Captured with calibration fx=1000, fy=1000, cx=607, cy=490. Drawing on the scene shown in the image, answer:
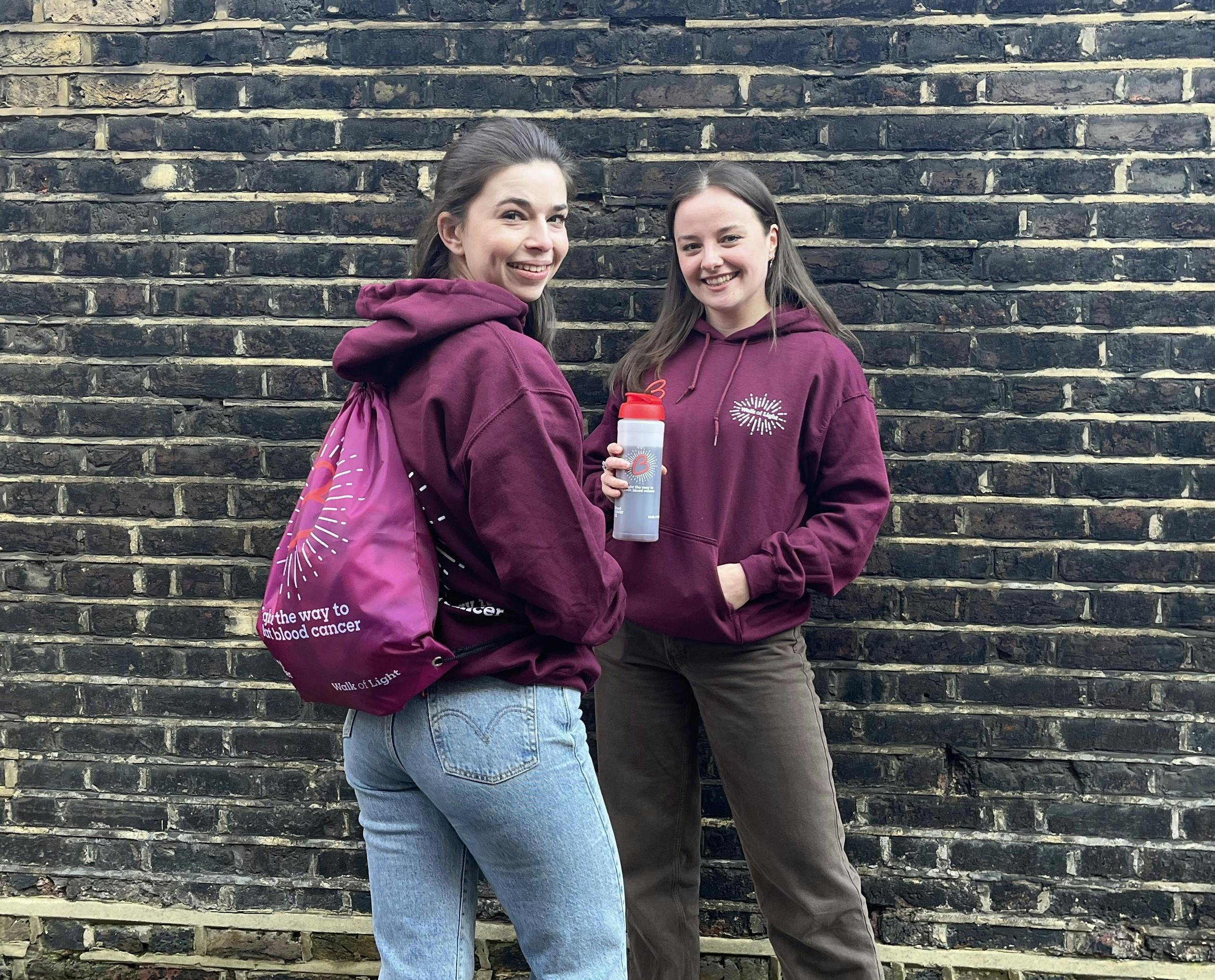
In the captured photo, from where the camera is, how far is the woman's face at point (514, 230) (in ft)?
6.13

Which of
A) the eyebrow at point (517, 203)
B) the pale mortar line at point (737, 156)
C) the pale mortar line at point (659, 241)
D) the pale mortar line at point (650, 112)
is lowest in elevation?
the eyebrow at point (517, 203)

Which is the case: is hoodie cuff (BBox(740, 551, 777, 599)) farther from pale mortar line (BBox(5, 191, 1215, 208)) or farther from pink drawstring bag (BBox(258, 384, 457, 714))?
pale mortar line (BBox(5, 191, 1215, 208))

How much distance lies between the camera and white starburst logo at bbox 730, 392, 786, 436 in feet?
7.80

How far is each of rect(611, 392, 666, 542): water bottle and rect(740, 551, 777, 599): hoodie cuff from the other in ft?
0.86

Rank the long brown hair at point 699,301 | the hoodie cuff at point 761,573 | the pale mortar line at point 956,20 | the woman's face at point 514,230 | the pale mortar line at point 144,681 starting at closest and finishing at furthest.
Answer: the woman's face at point 514,230 < the hoodie cuff at point 761,573 < the long brown hair at point 699,301 < the pale mortar line at point 956,20 < the pale mortar line at point 144,681

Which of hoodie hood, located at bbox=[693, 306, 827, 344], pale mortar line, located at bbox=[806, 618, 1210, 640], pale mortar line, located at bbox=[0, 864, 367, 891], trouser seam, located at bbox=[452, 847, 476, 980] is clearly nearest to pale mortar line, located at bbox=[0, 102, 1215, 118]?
hoodie hood, located at bbox=[693, 306, 827, 344]

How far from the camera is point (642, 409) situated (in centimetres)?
216

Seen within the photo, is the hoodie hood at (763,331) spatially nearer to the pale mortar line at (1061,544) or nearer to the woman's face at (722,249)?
the woman's face at (722,249)

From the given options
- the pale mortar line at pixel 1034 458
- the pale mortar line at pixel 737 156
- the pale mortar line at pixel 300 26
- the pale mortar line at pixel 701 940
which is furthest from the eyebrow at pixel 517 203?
the pale mortar line at pixel 701 940

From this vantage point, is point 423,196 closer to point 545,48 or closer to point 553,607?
point 545,48

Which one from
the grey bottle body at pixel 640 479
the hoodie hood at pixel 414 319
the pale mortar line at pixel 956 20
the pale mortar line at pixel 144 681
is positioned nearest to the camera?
the hoodie hood at pixel 414 319

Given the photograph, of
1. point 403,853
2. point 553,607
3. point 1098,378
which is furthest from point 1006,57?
point 403,853

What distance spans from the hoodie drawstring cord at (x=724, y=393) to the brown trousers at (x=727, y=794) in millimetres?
515

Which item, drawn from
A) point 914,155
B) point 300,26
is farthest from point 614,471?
point 300,26
